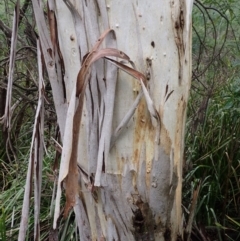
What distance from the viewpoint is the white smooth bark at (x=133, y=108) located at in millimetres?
1364

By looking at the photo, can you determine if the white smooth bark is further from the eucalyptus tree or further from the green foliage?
the green foliage

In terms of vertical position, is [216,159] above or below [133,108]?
below

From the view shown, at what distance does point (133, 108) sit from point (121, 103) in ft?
0.17

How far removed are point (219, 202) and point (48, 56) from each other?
187cm

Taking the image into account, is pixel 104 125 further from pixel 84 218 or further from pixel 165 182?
pixel 84 218

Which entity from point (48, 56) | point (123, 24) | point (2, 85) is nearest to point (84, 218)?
point (48, 56)

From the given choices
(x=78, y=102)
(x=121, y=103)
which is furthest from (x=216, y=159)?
(x=78, y=102)

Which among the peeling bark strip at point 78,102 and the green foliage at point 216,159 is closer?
the peeling bark strip at point 78,102

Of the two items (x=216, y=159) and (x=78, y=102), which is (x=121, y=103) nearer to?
(x=78, y=102)

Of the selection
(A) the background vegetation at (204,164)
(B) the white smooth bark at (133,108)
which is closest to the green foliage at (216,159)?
(A) the background vegetation at (204,164)

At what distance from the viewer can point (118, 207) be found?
150cm

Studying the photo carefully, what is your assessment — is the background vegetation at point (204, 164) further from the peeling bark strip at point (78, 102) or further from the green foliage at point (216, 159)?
the peeling bark strip at point (78, 102)

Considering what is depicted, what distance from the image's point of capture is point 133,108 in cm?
137

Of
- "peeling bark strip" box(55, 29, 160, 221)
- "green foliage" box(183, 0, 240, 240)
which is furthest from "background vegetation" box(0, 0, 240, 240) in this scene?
"peeling bark strip" box(55, 29, 160, 221)
